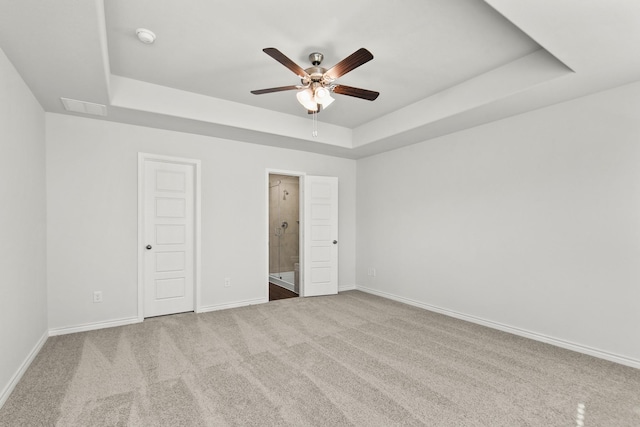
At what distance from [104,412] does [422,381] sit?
2291 millimetres

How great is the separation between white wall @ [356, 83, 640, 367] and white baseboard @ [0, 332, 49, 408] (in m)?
4.45

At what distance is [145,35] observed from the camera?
96.1 inches

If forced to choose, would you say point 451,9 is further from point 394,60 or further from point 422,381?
point 422,381

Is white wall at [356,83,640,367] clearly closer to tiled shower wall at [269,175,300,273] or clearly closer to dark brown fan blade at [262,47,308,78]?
dark brown fan blade at [262,47,308,78]

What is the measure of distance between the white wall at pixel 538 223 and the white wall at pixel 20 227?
14.7 ft

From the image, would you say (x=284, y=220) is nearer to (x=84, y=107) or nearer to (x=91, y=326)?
(x=91, y=326)

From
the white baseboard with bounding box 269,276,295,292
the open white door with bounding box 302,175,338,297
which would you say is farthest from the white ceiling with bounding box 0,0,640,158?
the white baseboard with bounding box 269,276,295,292

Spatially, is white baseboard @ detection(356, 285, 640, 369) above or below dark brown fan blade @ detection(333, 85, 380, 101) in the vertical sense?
below

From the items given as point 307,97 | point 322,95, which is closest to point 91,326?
point 307,97

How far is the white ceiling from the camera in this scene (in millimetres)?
1962

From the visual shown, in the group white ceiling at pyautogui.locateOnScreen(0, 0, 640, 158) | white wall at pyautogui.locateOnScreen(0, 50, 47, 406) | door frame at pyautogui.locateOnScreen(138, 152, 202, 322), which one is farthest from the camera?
door frame at pyautogui.locateOnScreen(138, 152, 202, 322)

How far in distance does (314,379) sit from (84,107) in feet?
11.8

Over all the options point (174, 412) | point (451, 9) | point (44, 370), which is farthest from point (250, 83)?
point (44, 370)

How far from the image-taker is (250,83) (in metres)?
3.35
